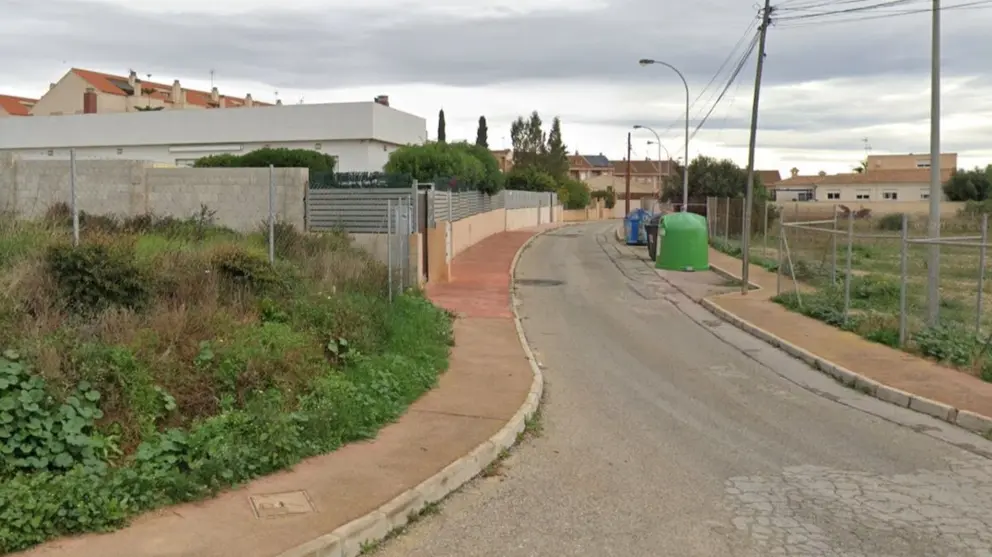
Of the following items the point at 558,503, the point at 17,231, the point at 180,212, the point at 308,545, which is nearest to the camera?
the point at 308,545

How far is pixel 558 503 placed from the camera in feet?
20.8

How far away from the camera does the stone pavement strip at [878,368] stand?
9523 mm

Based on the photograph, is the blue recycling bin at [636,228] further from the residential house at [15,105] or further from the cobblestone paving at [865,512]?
the residential house at [15,105]

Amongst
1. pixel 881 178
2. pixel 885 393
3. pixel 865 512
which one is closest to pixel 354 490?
pixel 865 512

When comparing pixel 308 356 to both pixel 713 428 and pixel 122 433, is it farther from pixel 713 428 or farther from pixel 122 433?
pixel 713 428

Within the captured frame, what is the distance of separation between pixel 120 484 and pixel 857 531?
193 inches

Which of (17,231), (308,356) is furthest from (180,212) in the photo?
(308,356)

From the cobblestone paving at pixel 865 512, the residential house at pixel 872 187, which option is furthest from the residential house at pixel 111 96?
the cobblestone paving at pixel 865 512

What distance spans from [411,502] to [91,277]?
478 cm

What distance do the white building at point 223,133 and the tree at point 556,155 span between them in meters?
47.0

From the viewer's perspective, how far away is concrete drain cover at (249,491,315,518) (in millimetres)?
5641

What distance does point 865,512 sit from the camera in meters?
6.18

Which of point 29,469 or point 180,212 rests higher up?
point 180,212

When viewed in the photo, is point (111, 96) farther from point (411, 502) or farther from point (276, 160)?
point (411, 502)
